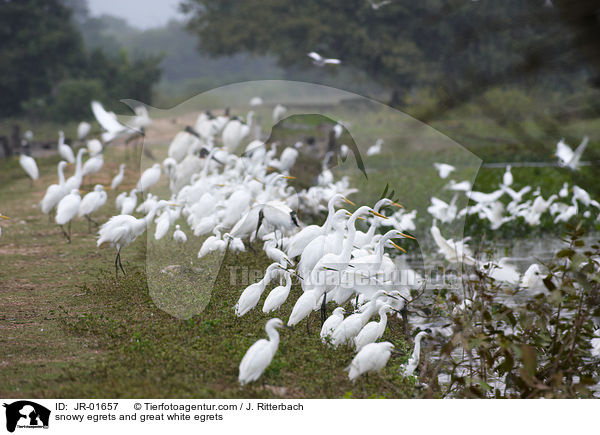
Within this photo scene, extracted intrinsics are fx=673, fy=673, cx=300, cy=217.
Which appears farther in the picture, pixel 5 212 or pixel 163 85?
pixel 163 85

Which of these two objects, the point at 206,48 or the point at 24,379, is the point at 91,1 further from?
the point at 24,379

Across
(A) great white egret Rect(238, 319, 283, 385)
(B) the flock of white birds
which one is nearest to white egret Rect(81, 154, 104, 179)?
(B) the flock of white birds

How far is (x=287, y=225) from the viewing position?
233 inches

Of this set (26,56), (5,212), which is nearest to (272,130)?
(5,212)

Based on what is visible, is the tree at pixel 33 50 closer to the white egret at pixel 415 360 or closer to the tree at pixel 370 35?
the tree at pixel 370 35

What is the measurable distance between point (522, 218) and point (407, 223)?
7.71ft

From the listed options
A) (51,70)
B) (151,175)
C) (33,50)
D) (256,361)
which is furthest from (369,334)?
(51,70)

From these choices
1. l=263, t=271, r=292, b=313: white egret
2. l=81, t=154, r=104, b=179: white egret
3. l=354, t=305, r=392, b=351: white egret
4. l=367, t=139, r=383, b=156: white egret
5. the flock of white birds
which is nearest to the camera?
l=354, t=305, r=392, b=351: white egret

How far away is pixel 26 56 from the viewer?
2152 cm
